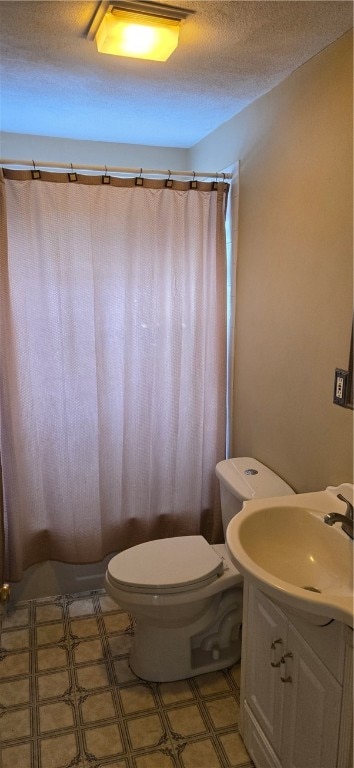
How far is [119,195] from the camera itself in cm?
220

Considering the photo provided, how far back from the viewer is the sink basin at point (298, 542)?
53.5 inches

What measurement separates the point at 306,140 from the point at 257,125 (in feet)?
1.39

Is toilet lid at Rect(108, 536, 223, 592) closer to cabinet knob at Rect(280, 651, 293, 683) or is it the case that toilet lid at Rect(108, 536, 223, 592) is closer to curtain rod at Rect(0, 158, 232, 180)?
cabinet knob at Rect(280, 651, 293, 683)

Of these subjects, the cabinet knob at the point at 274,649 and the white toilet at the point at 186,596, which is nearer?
the cabinet knob at the point at 274,649

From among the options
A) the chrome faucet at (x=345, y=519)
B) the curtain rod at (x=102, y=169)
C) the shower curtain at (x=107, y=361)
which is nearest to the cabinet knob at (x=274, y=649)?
the chrome faucet at (x=345, y=519)

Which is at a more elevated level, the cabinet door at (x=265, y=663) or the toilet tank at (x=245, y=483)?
the toilet tank at (x=245, y=483)

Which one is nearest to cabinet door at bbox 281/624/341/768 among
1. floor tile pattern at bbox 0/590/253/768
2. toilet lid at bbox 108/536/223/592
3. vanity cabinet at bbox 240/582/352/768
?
vanity cabinet at bbox 240/582/352/768

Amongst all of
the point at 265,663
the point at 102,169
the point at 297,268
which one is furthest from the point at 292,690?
the point at 102,169

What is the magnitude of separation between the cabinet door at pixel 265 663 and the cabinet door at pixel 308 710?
40 millimetres

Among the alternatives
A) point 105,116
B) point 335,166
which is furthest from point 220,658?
point 105,116

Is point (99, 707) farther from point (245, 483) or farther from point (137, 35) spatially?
point (137, 35)

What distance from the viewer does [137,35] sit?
4.58 feet

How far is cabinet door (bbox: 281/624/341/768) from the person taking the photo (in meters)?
1.17

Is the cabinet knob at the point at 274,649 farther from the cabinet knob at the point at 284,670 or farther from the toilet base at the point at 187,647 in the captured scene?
the toilet base at the point at 187,647
